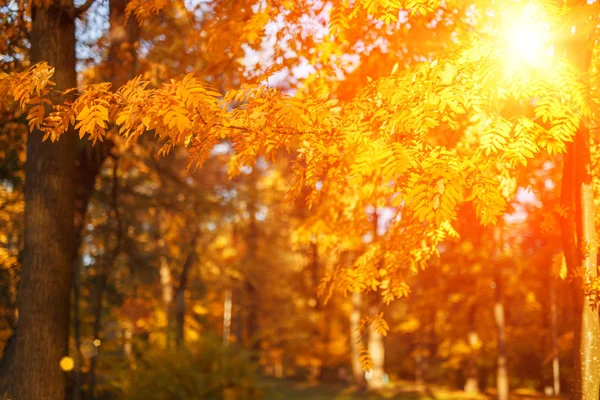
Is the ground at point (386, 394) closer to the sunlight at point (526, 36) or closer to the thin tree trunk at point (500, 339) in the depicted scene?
the thin tree trunk at point (500, 339)

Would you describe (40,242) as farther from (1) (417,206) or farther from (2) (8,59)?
(1) (417,206)

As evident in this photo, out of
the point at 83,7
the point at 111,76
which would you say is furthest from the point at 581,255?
the point at 111,76

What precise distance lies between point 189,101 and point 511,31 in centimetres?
281

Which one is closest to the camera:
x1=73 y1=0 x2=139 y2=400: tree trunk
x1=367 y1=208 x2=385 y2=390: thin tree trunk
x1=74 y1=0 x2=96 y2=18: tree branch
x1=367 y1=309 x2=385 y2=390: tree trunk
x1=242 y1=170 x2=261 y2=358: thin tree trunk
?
x1=74 y1=0 x2=96 y2=18: tree branch

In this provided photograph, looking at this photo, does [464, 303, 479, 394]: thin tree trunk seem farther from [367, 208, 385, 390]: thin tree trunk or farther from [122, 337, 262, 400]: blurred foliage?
[122, 337, 262, 400]: blurred foliage

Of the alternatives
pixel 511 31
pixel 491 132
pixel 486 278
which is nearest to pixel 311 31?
pixel 511 31

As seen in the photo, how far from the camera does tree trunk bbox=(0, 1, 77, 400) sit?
6.34 meters

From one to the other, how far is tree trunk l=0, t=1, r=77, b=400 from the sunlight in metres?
4.88

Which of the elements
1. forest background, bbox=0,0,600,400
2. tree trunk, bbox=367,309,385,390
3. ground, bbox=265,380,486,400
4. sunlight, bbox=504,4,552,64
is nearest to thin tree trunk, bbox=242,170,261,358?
ground, bbox=265,380,486,400

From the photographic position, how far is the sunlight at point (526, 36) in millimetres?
4625

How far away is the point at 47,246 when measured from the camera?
6.54m

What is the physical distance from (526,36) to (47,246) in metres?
5.37

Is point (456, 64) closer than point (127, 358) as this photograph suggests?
Yes

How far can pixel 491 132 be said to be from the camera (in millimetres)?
4457
